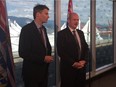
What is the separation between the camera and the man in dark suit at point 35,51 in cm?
276

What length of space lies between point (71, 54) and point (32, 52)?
0.72 m

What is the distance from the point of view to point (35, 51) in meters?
2.84

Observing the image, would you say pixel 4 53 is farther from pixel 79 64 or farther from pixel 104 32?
pixel 104 32

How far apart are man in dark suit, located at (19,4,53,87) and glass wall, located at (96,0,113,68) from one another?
259cm

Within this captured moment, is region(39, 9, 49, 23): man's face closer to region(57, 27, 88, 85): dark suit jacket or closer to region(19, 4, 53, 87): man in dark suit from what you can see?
region(19, 4, 53, 87): man in dark suit

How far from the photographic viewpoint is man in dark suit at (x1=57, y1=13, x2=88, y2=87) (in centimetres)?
328

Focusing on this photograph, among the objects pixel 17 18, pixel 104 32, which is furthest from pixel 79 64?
pixel 104 32

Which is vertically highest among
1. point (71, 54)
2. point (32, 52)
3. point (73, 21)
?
point (73, 21)

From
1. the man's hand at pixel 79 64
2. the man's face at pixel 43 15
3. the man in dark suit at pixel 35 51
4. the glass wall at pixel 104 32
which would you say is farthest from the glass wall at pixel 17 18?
the glass wall at pixel 104 32

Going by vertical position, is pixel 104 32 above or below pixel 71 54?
above

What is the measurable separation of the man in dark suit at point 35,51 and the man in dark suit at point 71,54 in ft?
1.32

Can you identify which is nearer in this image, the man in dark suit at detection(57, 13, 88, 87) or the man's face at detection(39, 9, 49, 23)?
the man's face at detection(39, 9, 49, 23)

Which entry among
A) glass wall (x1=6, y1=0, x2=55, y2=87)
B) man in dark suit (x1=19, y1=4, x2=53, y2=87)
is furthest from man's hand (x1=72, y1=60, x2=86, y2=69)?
glass wall (x1=6, y1=0, x2=55, y2=87)

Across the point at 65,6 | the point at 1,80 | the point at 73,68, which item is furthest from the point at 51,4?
the point at 1,80
